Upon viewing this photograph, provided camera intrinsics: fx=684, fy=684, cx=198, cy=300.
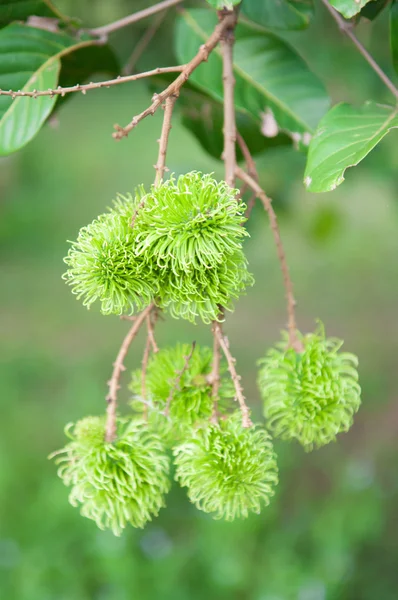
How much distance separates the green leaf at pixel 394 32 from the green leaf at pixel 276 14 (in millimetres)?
166

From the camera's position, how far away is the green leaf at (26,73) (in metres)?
1.21

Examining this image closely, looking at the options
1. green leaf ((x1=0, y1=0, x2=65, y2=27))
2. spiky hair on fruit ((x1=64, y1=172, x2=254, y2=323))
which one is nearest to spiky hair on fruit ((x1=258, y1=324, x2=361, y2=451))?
spiky hair on fruit ((x1=64, y1=172, x2=254, y2=323))

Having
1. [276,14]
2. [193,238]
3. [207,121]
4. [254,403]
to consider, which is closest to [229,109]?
[193,238]

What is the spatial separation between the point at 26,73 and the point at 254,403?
3.40 meters

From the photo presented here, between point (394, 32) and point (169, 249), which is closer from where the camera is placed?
point (169, 249)

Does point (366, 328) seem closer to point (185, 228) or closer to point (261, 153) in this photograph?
point (261, 153)

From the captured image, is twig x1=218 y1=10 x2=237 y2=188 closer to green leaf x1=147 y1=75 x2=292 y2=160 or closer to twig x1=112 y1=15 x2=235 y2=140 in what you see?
twig x1=112 y1=15 x2=235 y2=140

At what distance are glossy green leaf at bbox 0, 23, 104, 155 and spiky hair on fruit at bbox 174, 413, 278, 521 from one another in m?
0.60

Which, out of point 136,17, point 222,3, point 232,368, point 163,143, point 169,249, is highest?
point 136,17

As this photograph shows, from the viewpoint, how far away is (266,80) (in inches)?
56.4

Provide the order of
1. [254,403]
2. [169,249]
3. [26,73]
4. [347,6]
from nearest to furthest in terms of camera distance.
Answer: [169,249] < [347,6] < [26,73] < [254,403]

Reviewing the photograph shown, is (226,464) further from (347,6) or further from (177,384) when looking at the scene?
(347,6)

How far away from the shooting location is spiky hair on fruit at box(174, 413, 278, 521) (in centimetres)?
103

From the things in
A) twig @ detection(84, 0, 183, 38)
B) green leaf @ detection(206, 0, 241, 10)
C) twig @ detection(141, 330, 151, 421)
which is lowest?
twig @ detection(141, 330, 151, 421)
